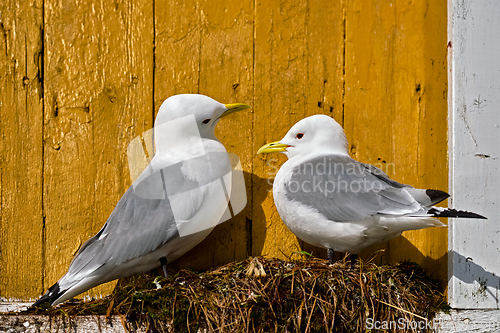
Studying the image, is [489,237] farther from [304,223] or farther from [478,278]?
[304,223]

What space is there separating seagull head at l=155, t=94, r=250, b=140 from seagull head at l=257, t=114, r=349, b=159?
332 millimetres

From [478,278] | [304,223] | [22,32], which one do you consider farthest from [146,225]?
[478,278]

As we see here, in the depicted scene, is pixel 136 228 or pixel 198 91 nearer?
pixel 136 228

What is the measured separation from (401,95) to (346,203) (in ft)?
2.65

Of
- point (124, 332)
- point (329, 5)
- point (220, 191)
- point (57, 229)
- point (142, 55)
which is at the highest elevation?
point (329, 5)

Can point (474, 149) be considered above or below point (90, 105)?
below

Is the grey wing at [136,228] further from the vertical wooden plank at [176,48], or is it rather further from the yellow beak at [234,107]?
the vertical wooden plank at [176,48]

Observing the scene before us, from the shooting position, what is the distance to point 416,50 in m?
2.57

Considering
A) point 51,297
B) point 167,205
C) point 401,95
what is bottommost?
point 51,297

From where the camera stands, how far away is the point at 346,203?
2170 millimetres

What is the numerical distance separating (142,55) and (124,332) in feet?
5.04

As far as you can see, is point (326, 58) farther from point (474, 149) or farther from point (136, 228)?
point (136, 228)

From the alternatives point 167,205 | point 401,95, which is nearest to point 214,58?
point 167,205

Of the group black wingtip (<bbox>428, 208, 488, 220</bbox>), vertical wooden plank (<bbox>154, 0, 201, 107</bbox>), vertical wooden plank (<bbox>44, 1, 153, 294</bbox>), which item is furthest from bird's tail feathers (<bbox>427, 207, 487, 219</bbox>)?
vertical wooden plank (<bbox>44, 1, 153, 294</bbox>)
